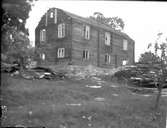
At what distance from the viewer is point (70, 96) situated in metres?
6.07

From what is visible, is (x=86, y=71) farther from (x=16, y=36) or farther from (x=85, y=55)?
(x=16, y=36)

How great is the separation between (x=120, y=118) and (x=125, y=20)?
2.15 m

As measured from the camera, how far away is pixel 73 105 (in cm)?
521

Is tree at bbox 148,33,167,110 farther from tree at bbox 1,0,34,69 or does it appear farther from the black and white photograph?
tree at bbox 1,0,34,69

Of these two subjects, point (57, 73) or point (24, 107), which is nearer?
point (24, 107)

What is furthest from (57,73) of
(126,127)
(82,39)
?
(126,127)

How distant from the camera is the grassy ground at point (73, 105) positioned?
4.07 meters

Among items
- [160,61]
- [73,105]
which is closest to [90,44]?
[160,61]

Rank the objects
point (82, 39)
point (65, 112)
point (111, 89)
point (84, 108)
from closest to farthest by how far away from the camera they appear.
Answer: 1. point (65, 112)
2. point (84, 108)
3. point (111, 89)
4. point (82, 39)

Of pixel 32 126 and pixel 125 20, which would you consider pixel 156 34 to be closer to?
pixel 125 20

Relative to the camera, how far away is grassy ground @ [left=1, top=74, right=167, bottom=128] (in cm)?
407

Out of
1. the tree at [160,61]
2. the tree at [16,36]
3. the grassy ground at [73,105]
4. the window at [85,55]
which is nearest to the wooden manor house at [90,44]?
the window at [85,55]

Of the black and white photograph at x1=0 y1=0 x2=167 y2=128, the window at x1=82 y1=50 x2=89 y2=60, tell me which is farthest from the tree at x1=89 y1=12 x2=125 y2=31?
the window at x1=82 y1=50 x2=89 y2=60

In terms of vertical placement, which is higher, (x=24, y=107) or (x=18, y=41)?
(x=18, y=41)
